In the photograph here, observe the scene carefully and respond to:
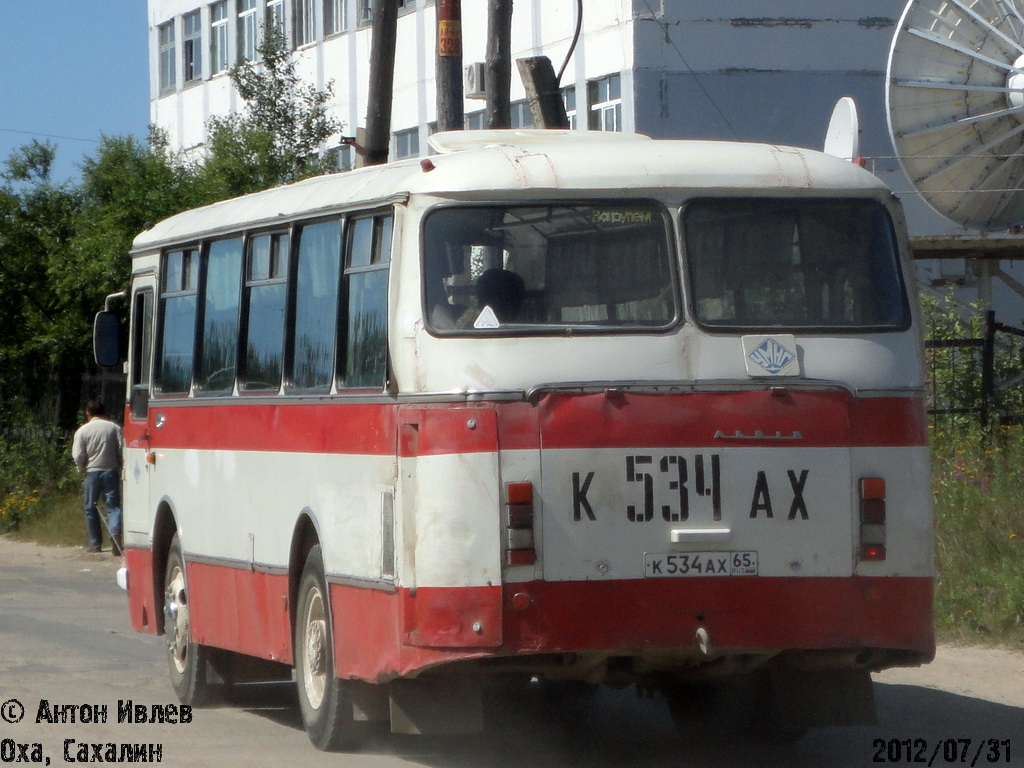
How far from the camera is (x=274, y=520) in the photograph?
9.45m

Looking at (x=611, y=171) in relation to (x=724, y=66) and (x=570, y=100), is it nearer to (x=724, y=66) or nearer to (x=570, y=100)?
(x=724, y=66)

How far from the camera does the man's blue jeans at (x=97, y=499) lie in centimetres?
2261

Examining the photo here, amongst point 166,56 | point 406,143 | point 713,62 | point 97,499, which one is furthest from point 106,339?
point 166,56

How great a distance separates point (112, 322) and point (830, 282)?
20.6 feet

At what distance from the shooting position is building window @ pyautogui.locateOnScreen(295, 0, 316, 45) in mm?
39625

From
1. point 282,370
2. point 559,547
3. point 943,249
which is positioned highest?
point 943,249

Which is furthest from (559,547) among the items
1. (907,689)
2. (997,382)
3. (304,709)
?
(997,382)

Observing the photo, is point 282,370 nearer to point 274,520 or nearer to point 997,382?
point 274,520

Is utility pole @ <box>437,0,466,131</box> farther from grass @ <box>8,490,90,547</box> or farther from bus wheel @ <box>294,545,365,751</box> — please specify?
grass @ <box>8,490,90,547</box>

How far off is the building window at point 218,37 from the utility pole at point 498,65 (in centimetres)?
2625

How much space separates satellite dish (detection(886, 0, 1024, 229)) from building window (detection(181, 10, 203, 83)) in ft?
73.6

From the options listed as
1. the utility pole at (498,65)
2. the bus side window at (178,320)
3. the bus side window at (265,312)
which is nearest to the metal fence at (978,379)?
the utility pole at (498,65)

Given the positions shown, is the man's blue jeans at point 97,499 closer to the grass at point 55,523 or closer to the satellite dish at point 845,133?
the grass at point 55,523

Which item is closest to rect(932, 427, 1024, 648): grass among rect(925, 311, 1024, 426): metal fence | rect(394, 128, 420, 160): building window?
rect(925, 311, 1024, 426): metal fence
